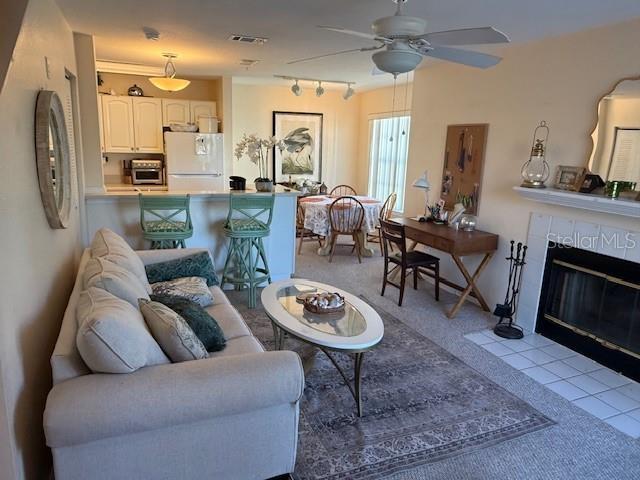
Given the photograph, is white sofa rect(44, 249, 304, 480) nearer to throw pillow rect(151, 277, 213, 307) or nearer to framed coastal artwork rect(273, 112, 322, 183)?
throw pillow rect(151, 277, 213, 307)

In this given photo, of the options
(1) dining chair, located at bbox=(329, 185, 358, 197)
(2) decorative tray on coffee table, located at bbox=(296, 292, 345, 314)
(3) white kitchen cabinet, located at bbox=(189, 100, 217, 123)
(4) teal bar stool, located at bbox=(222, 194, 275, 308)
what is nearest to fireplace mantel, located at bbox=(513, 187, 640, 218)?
(2) decorative tray on coffee table, located at bbox=(296, 292, 345, 314)

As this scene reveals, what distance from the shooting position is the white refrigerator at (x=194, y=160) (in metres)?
5.82

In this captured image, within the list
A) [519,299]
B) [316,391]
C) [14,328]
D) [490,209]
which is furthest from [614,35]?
[14,328]

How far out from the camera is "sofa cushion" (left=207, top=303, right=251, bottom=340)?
2459 millimetres

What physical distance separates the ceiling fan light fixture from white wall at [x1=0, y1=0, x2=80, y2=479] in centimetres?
161

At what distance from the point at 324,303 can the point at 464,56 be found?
65.0 inches

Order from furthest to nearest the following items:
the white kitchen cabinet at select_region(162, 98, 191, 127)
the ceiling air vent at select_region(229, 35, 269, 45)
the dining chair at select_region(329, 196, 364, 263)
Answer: the white kitchen cabinet at select_region(162, 98, 191, 127), the dining chair at select_region(329, 196, 364, 263), the ceiling air vent at select_region(229, 35, 269, 45)

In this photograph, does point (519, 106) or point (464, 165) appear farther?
point (464, 165)

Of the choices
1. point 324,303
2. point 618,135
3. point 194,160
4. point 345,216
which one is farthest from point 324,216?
point 618,135

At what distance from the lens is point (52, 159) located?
226 centimetres

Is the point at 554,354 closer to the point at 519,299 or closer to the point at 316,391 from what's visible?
the point at 519,299

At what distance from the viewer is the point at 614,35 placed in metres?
3.00

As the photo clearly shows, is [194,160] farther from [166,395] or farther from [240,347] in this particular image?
[166,395]

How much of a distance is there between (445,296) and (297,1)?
317 cm
